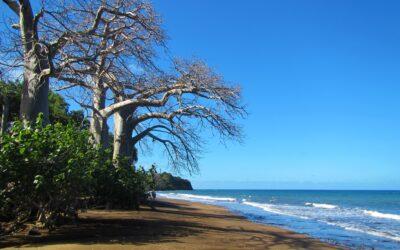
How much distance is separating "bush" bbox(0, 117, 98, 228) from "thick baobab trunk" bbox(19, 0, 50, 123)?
1.88 m

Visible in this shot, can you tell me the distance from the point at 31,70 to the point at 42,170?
11.5 ft

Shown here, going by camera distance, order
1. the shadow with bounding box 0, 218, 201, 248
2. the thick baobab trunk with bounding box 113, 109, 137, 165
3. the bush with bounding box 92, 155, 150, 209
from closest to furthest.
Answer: the shadow with bounding box 0, 218, 201, 248
the bush with bounding box 92, 155, 150, 209
the thick baobab trunk with bounding box 113, 109, 137, 165

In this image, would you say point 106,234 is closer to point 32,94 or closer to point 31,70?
point 32,94

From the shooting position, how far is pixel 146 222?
1423 cm

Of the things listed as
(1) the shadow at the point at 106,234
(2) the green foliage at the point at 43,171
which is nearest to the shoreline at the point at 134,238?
(1) the shadow at the point at 106,234

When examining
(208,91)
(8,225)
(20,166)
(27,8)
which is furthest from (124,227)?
(208,91)

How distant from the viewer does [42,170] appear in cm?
951

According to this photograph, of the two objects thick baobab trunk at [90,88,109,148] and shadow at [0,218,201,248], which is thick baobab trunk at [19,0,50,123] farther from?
thick baobab trunk at [90,88,109,148]

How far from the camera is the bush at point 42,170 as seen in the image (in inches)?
357

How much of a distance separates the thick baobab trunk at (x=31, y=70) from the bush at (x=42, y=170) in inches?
73.9

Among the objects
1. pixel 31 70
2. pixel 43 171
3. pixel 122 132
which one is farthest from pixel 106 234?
pixel 122 132

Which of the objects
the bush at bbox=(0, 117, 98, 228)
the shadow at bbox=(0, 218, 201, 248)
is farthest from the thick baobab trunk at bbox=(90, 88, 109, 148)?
the bush at bbox=(0, 117, 98, 228)

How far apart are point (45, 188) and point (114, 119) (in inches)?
502

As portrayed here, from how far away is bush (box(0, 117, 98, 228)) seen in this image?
9.08 metres
